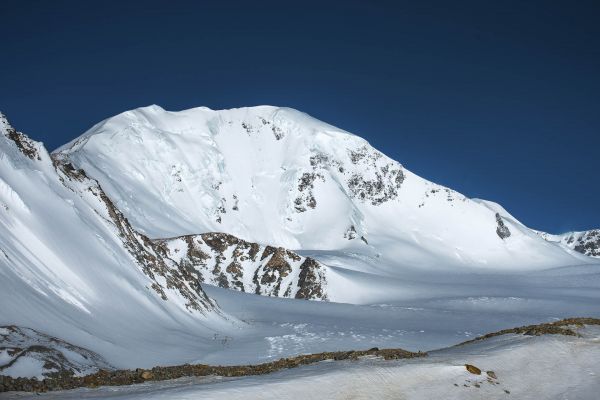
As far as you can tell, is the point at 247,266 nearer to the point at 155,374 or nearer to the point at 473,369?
the point at 155,374

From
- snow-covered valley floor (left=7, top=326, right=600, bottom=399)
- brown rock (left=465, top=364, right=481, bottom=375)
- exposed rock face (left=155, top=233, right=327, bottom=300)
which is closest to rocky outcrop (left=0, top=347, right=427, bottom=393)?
snow-covered valley floor (left=7, top=326, right=600, bottom=399)

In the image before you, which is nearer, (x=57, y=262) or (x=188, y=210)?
(x=57, y=262)

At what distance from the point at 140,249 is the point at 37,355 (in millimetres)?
30026

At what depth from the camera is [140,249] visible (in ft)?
162

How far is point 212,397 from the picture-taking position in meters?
10.7

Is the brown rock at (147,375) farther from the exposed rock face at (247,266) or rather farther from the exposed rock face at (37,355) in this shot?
the exposed rock face at (247,266)

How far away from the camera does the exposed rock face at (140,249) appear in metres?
45.5

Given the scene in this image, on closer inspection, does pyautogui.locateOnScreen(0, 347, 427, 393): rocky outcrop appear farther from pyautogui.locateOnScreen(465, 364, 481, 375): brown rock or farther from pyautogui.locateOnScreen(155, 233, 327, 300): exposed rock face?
pyautogui.locateOnScreen(155, 233, 327, 300): exposed rock face

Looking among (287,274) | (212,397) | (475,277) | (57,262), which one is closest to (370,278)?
(287,274)

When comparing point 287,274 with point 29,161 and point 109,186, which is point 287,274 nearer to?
point 109,186

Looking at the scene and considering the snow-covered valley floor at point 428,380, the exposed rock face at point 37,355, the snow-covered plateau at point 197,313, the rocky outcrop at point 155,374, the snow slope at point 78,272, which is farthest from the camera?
the snow slope at point 78,272

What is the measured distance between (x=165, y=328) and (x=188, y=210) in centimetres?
15035

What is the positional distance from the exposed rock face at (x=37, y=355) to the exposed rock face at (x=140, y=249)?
20819 millimetres

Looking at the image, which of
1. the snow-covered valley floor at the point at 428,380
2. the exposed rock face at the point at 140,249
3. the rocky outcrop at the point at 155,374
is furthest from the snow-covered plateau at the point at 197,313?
the rocky outcrop at the point at 155,374
